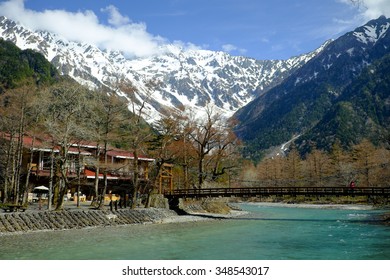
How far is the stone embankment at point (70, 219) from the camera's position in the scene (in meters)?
22.3

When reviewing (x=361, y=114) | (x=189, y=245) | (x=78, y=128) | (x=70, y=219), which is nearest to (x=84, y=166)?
(x=78, y=128)

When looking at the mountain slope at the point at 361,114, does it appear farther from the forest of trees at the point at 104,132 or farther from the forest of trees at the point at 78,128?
the forest of trees at the point at 78,128

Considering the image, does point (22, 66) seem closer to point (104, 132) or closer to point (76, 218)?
point (104, 132)

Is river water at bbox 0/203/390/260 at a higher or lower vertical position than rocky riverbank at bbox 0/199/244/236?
lower

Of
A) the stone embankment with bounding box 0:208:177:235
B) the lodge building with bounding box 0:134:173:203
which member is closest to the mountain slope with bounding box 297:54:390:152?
the lodge building with bounding box 0:134:173:203

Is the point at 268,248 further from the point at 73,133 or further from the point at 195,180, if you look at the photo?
the point at 195,180

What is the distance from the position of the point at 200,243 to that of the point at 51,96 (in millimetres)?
16001

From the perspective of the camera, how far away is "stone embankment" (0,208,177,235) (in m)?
22.3

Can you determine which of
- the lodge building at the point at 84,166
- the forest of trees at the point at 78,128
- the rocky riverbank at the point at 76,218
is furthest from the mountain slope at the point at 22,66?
the rocky riverbank at the point at 76,218

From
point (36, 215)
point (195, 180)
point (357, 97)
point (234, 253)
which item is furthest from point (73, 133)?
point (357, 97)

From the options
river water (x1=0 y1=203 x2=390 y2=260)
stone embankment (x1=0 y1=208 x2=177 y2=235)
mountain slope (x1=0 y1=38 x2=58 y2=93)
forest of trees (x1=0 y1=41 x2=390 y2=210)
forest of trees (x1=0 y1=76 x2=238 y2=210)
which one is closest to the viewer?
river water (x1=0 y1=203 x2=390 y2=260)

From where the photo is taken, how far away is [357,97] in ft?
546

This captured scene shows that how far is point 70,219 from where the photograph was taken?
25.7 m

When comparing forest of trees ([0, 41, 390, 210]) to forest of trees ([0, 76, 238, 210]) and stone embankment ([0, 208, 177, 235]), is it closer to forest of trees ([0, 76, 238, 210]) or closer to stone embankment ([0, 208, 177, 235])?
forest of trees ([0, 76, 238, 210])
